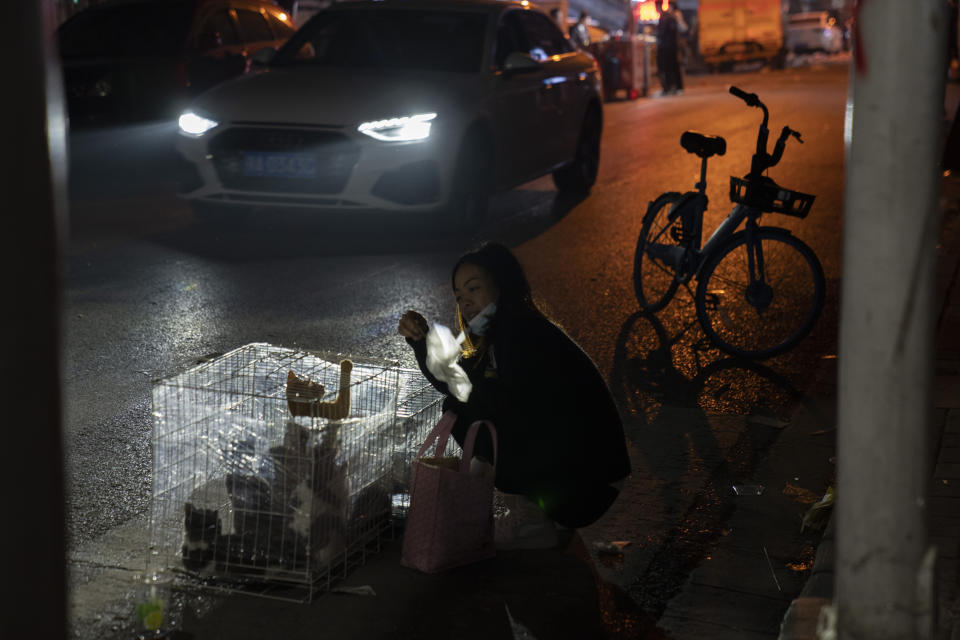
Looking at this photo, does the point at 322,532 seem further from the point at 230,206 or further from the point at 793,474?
the point at 230,206

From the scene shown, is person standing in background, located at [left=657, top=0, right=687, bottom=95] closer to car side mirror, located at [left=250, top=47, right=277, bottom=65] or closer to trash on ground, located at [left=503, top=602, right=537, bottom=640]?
car side mirror, located at [left=250, top=47, right=277, bottom=65]

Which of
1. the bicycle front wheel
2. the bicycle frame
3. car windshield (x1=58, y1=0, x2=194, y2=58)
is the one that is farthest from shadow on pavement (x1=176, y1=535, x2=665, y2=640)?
car windshield (x1=58, y1=0, x2=194, y2=58)

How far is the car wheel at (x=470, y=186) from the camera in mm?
9863

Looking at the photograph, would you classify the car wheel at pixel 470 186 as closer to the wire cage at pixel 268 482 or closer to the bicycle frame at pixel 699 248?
the bicycle frame at pixel 699 248

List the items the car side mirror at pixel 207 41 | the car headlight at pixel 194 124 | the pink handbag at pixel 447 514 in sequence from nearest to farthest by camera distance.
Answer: the pink handbag at pixel 447 514, the car headlight at pixel 194 124, the car side mirror at pixel 207 41

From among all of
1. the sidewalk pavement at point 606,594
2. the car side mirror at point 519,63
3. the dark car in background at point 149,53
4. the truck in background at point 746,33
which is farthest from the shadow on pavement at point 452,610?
the truck in background at point 746,33

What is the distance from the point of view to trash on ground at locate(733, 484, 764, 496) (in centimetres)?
478

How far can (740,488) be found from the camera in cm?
482

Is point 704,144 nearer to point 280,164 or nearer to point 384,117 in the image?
point 384,117

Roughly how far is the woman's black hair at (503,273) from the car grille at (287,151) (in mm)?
5277

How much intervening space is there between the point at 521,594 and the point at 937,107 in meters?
2.07

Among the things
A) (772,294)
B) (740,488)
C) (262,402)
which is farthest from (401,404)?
(772,294)

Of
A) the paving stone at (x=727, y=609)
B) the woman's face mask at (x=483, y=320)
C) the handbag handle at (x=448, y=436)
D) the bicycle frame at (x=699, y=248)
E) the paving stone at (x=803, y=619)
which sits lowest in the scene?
the paving stone at (x=727, y=609)

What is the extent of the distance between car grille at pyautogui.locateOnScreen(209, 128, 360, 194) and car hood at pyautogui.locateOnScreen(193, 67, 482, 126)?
0.11 metres
